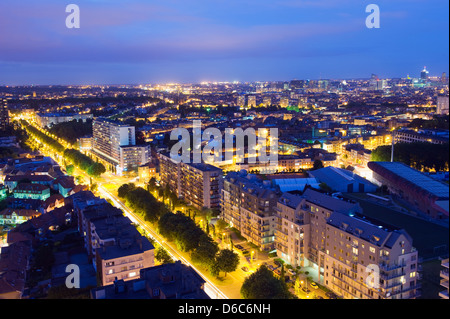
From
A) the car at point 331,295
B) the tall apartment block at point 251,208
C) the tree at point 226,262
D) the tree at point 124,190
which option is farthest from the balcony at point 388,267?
the tree at point 124,190

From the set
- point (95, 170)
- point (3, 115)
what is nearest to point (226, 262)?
point (95, 170)

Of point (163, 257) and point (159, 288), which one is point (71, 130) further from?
point (159, 288)

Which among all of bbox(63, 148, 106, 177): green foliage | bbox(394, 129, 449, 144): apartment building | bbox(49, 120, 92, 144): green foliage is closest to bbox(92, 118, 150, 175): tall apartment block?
bbox(63, 148, 106, 177): green foliage

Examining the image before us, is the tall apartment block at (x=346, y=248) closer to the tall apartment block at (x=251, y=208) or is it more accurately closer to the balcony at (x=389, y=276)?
the balcony at (x=389, y=276)

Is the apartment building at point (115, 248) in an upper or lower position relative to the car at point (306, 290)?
upper

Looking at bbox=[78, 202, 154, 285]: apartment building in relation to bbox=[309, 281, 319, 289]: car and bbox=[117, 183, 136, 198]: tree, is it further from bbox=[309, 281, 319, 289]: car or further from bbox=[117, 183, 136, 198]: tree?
bbox=[117, 183, 136, 198]: tree
